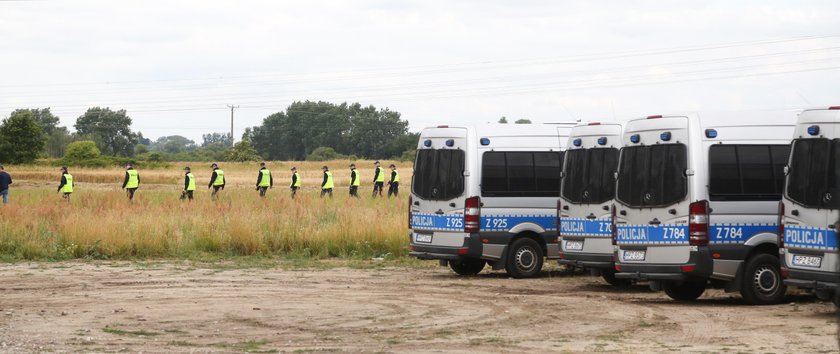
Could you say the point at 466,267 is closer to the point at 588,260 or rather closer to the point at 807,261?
the point at 588,260

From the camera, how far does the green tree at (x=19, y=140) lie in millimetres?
97250

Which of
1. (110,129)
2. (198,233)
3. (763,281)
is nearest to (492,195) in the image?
(763,281)

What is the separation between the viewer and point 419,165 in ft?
67.9

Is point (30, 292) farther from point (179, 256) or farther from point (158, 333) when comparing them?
point (179, 256)

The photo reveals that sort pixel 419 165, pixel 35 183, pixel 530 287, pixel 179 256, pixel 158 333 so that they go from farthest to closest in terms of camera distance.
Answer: pixel 35 183 → pixel 179 256 → pixel 419 165 → pixel 530 287 → pixel 158 333

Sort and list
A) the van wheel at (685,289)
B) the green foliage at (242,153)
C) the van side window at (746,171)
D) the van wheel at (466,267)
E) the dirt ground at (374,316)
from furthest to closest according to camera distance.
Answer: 1. the green foliage at (242,153)
2. the van wheel at (466,267)
3. the van wheel at (685,289)
4. the van side window at (746,171)
5. the dirt ground at (374,316)

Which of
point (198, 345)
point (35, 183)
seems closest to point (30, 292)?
point (198, 345)

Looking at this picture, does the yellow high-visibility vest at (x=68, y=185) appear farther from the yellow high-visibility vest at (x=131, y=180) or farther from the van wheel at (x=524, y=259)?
the van wheel at (x=524, y=259)

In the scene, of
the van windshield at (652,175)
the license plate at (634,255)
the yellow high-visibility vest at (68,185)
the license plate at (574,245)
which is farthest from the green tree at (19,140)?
the license plate at (634,255)

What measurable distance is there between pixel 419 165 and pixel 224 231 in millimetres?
5933

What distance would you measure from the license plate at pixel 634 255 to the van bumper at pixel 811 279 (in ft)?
7.14

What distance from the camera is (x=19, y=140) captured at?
97.6 m

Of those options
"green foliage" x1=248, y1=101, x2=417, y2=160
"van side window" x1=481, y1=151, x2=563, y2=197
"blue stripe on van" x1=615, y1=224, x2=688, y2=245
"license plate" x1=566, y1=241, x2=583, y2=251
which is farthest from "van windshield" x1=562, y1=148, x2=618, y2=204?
"green foliage" x1=248, y1=101, x2=417, y2=160

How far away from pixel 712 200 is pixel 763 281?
120 cm
